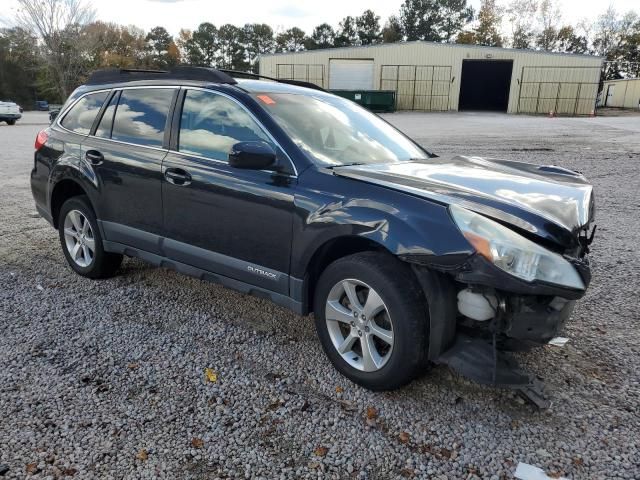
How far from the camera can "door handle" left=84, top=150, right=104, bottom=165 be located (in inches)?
172

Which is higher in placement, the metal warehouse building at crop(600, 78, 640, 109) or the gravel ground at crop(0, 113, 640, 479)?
the metal warehouse building at crop(600, 78, 640, 109)

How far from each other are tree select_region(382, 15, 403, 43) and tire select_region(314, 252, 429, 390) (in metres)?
81.3

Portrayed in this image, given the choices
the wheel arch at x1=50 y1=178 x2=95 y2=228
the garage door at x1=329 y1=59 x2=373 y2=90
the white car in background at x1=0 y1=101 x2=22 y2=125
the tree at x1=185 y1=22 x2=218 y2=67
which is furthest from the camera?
the tree at x1=185 y1=22 x2=218 y2=67

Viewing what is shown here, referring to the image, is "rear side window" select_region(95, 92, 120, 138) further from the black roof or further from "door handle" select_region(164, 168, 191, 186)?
"door handle" select_region(164, 168, 191, 186)

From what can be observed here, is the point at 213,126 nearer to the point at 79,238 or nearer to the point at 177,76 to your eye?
the point at 177,76

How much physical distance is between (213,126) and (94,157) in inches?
54.3

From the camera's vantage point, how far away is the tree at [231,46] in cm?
8594

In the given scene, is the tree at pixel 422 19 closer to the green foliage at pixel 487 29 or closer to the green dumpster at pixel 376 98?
the green foliage at pixel 487 29

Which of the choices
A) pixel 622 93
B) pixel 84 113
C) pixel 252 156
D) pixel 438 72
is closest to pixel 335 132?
pixel 252 156

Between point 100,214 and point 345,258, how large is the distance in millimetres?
2540

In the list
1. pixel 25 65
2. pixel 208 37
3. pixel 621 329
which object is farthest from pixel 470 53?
pixel 208 37

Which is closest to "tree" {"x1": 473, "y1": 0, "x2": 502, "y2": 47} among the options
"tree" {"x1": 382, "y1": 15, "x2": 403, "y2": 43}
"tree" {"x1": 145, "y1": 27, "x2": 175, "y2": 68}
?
"tree" {"x1": 382, "y1": 15, "x2": 403, "y2": 43}

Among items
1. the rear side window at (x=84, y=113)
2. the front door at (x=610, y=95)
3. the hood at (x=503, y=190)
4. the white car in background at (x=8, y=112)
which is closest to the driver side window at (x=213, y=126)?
the hood at (x=503, y=190)

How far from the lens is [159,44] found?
82.6 metres
